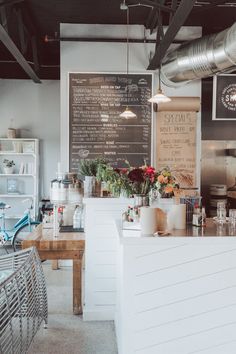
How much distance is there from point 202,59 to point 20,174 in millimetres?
4498

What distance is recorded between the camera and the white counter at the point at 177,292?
2.72 meters

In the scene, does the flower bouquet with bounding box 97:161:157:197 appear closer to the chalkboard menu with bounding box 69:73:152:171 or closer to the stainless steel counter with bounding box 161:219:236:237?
the stainless steel counter with bounding box 161:219:236:237

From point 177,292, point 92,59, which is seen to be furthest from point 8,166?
point 177,292

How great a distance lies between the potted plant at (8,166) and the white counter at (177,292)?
18.9 feet

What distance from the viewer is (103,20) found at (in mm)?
6074

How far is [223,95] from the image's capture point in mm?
6617

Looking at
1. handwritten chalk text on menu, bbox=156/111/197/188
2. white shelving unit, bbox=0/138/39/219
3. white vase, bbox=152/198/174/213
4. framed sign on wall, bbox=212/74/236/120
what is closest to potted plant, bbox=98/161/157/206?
white vase, bbox=152/198/174/213

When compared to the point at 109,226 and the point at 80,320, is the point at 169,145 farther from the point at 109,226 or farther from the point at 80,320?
the point at 80,320

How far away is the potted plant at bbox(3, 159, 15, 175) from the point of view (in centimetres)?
808

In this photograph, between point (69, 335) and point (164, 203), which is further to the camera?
point (69, 335)

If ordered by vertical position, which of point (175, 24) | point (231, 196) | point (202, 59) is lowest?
point (231, 196)

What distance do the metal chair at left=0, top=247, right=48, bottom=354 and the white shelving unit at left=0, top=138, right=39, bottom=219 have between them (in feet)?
15.2

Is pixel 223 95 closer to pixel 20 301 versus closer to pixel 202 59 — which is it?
pixel 202 59

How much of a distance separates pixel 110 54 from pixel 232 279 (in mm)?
4355
